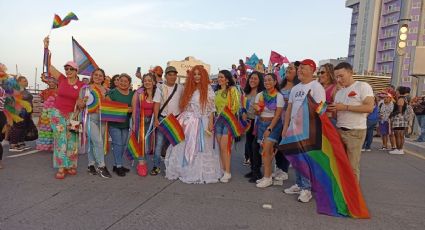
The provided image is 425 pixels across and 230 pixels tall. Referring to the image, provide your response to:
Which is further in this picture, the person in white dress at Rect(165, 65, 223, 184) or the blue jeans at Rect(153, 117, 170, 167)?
the blue jeans at Rect(153, 117, 170, 167)

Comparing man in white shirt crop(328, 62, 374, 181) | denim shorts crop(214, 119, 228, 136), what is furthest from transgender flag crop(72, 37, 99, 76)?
man in white shirt crop(328, 62, 374, 181)

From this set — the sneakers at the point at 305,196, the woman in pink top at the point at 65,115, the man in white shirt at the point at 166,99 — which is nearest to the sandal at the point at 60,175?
the woman in pink top at the point at 65,115

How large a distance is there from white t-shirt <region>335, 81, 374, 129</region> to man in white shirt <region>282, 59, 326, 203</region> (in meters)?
0.25

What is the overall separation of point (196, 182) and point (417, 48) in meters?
13.2

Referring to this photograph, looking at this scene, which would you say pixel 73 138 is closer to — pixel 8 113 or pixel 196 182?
pixel 8 113

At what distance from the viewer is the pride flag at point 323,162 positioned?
399 cm

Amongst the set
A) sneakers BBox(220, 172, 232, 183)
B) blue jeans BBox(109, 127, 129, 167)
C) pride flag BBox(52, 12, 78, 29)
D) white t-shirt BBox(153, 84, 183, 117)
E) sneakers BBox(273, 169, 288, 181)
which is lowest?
sneakers BBox(220, 172, 232, 183)

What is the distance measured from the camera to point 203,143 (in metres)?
5.30

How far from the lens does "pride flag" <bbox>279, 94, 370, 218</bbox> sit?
3987mm

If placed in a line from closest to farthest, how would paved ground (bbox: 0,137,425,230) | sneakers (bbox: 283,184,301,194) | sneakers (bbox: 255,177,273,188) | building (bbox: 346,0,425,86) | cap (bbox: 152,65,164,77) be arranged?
paved ground (bbox: 0,137,425,230) → sneakers (bbox: 283,184,301,194) → sneakers (bbox: 255,177,273,188) → cap (bbox: 152,65,164,77) → building (bbox: 346,0,425,86)

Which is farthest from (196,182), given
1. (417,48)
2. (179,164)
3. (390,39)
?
(390,39)

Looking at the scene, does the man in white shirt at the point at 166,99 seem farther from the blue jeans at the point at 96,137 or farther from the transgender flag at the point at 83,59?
the transgender flag at the point at 83,59

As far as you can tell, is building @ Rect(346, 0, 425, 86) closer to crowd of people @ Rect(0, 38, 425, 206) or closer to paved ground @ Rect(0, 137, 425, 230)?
crowd of people @ Rect(0, 38, 425, 206)

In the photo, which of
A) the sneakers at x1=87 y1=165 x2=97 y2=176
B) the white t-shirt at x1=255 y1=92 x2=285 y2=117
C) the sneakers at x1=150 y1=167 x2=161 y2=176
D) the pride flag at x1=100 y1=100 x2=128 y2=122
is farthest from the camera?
the sneakers at x1=150 y1=167 x2=161 y2=176
